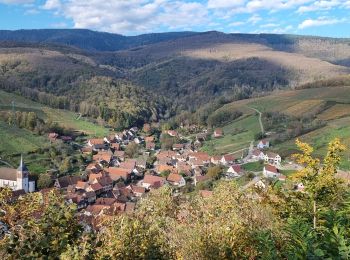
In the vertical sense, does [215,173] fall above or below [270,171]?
below

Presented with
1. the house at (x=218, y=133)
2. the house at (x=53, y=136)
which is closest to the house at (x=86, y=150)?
the house at (x=53, y=136)

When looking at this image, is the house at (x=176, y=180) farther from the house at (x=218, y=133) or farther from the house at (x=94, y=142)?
the house at (x=218, y=133)

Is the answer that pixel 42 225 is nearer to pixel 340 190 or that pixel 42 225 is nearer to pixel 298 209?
pixel 298 209

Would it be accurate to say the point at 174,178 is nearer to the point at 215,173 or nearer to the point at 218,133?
the point at 215,173

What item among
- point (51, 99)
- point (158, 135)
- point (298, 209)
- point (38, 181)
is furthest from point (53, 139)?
point (298, 209)

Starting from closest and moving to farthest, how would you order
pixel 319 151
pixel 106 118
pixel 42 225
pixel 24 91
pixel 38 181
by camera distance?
pixel 42 225, pixel 38 181, pixel 319 151, pixel 106 118, pixel 24 91

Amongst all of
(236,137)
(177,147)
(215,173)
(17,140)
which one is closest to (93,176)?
(215,173)

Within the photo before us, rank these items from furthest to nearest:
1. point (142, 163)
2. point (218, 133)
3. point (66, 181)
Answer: point (218, 133), point (142, 163), point (66, 181)
